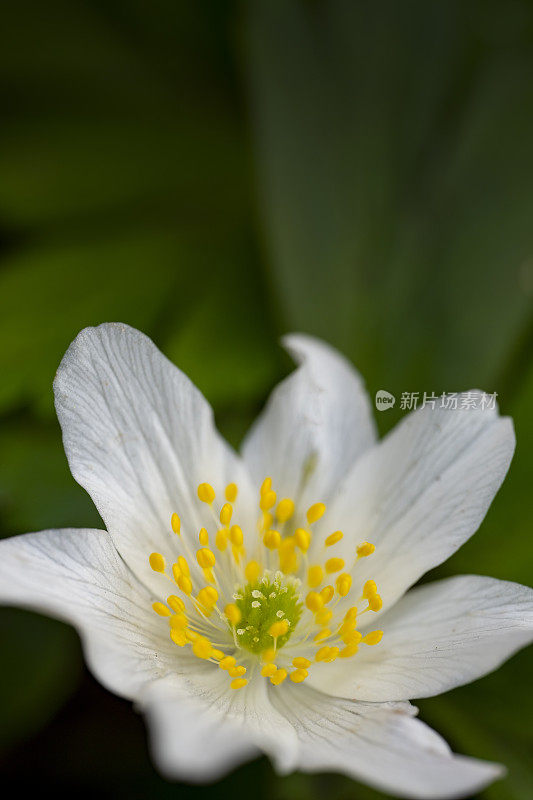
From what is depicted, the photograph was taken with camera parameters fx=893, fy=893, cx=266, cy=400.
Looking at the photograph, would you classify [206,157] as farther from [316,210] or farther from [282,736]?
[282,736]

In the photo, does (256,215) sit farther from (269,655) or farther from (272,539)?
(269,655)

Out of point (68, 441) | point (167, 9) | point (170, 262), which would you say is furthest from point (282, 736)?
point (167, 9)

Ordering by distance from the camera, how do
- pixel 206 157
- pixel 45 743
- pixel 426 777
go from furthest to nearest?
pixel 206 157 < pixel 45 743 < pixel 426 777

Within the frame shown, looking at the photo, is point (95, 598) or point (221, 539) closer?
point (95, 598)

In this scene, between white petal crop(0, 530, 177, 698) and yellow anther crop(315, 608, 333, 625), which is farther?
yellow anther crop(315, 608, 333, 625)

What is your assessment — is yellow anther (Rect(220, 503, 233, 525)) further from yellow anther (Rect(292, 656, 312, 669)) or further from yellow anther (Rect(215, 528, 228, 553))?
→ yellow anther (Rect(292, 656, 312, 669))
